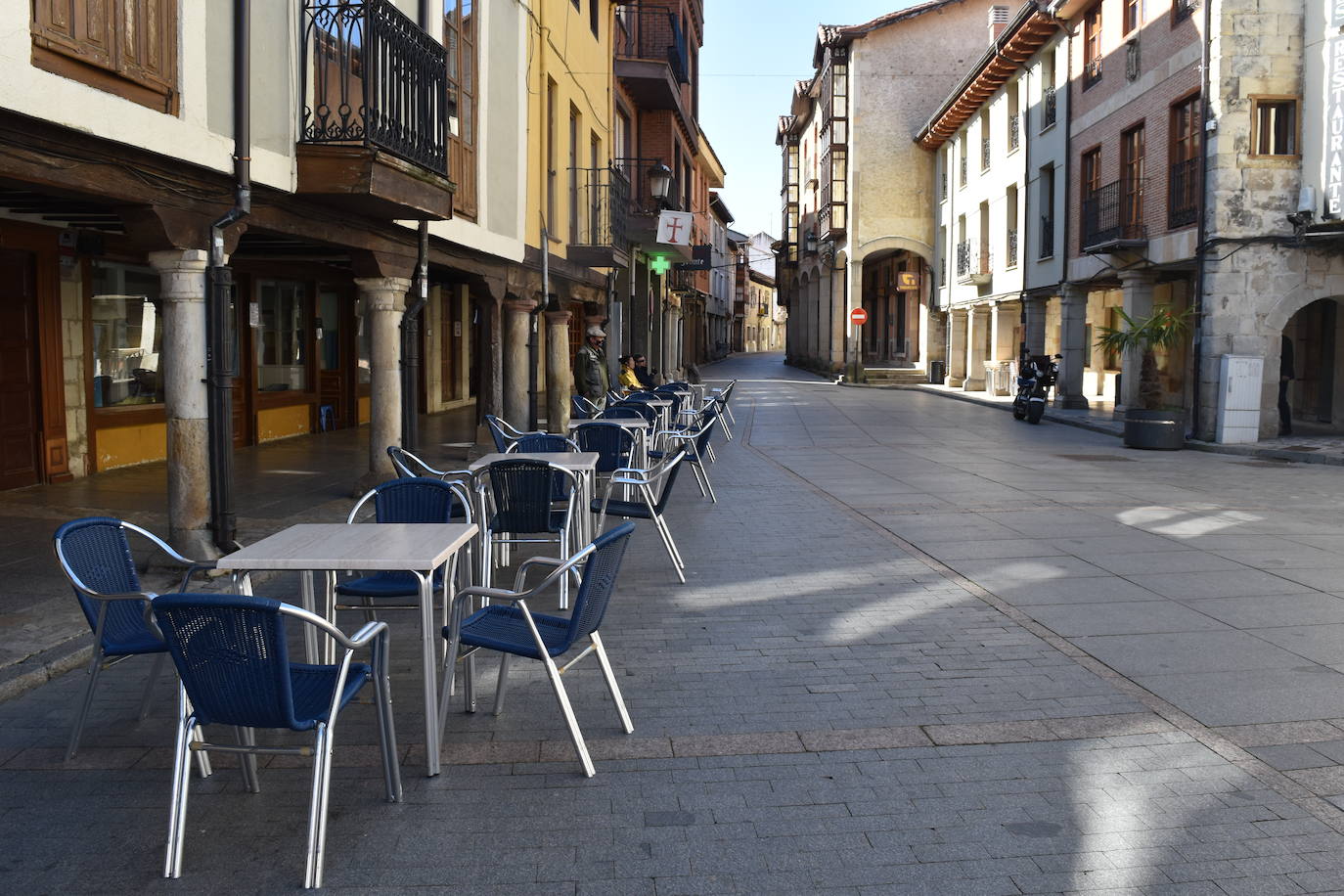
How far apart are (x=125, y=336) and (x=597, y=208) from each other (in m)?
7.74

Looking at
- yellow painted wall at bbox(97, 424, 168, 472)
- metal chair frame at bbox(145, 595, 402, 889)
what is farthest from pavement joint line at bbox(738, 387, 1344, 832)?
yellow painted wall at bbox(97, 424, 168, 472)

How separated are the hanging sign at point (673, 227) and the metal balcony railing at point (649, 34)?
398 cm

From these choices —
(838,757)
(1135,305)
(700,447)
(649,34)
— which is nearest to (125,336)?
(700,447)

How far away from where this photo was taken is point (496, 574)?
24.6 ft

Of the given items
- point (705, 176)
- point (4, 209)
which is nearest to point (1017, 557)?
point (4, 209)

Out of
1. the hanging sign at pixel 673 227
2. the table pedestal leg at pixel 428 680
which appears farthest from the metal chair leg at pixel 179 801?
the hanging sign at pixel 673 227

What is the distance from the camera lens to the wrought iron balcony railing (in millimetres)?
33906

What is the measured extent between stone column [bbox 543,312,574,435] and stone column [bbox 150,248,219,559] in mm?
9065

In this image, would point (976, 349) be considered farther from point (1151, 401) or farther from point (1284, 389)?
point (1151, 401)

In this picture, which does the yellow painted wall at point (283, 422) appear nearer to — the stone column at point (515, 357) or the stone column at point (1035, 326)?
the stone column at point (515, 357)

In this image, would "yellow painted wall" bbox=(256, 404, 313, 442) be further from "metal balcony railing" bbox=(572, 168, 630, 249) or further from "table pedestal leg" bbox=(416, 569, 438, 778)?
"table pedestal leg" bbox=(416, 569, 438, 778)

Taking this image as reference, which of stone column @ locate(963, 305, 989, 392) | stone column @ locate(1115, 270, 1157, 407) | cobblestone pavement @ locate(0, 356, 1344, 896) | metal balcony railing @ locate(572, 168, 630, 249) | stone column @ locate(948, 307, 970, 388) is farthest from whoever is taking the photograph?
stone column @ locate(948, 307, 970, 388)

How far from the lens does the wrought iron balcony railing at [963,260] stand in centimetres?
3391

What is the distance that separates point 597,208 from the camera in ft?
58.6
